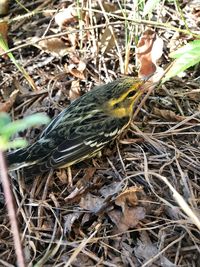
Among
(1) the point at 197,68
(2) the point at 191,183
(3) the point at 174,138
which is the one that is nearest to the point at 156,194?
(2) the point at 191,183

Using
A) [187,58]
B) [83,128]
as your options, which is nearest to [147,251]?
[83,128]

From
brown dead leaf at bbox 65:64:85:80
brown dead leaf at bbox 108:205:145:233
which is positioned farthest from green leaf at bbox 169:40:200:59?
brown dead leaf at bbox 65:64:85:80

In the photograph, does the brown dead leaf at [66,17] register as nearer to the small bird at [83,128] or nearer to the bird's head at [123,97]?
the small bird at [83,128]

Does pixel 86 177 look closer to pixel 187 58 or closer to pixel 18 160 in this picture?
pixel 18 160

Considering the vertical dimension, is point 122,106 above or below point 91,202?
above

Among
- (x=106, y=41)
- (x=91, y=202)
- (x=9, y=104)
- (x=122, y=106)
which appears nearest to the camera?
(x=91, y=202)

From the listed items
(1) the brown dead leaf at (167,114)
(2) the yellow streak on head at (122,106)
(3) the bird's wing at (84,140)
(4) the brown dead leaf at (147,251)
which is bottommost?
(4) the brown dead leaf at (147,251)

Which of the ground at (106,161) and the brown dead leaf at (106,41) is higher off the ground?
the brown dead leaf at (106,41)

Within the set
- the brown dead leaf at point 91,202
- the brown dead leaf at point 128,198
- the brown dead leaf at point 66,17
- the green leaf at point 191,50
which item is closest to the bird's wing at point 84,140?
the brown dead leaf at point 91,202
